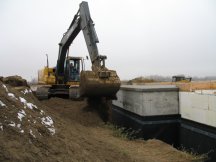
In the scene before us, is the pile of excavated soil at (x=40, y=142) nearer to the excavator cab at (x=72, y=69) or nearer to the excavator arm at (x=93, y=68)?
the excavator arm at (x=93, y=68)

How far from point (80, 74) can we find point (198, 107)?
4.06 metres

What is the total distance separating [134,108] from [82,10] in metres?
4.33

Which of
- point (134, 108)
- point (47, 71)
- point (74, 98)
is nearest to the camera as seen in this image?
point (134, 108)

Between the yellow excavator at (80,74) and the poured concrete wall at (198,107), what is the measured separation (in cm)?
215

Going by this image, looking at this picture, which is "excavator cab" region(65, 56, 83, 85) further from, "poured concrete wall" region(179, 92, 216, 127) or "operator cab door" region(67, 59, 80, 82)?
"poured concrete wall" region(179, 92, 216, 127)

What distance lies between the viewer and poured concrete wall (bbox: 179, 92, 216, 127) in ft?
22.5

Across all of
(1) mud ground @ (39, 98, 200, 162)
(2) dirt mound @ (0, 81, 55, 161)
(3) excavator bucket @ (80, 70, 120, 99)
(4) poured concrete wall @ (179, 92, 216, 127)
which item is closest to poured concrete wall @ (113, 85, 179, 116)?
(4) poured concrete wall @ (179, 92, 216, 127)

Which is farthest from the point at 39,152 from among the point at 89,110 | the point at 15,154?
the point at 89,110

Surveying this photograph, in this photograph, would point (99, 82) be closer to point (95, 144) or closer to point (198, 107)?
point (198, 107)

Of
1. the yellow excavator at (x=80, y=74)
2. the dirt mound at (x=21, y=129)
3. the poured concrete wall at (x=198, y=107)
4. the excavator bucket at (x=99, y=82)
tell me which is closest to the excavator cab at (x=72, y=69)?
the yellow excavator at (x=80, y=74)

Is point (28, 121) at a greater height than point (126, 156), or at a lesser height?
greater

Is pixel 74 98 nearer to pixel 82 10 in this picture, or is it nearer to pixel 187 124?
pixel 82 10

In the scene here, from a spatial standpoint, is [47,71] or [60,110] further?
[47,71]

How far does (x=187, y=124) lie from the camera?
26.7ft
